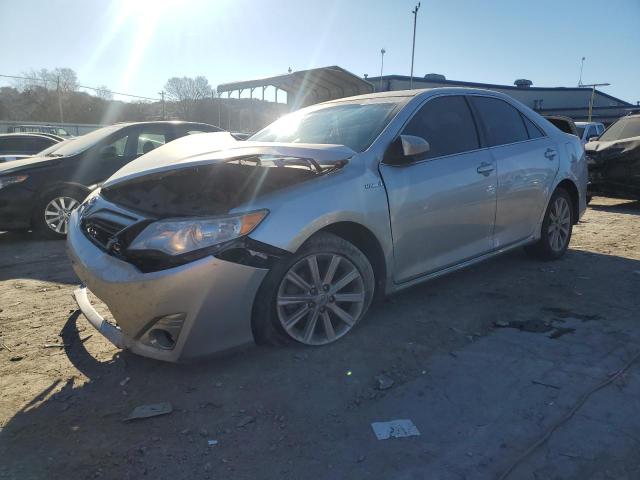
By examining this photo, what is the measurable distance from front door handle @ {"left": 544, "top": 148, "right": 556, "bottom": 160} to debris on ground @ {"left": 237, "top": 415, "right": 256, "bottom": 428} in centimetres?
376

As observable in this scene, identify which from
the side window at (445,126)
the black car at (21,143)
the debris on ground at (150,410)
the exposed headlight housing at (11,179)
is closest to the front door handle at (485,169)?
the side window at (445,126)

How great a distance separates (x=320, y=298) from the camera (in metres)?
2.97

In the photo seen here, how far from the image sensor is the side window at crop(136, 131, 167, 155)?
7.16 m

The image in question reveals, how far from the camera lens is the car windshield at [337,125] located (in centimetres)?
349

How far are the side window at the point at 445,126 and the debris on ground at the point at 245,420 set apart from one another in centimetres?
220

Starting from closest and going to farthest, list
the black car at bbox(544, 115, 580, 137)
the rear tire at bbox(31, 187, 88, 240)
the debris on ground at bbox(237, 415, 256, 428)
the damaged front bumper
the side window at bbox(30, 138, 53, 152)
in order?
the debris on ground at bbox(237, 415, 256, 428) → the damaged front bumper → the black car at bbox(544, 115, 580, 137) → the rear tire at bbox(31, 187, 88, 240) → the side window at bbox(30, 138, 53, 152)

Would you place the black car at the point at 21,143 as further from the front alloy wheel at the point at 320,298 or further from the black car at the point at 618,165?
the black car at the point at 618,165

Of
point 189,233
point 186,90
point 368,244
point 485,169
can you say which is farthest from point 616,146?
point 186,90

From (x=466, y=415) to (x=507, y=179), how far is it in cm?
240

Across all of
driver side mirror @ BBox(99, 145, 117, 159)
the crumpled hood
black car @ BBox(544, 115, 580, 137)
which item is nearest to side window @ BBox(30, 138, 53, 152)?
driver side mirror @ BBox(99, 145, 117, 159)

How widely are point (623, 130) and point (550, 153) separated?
595 centimetres

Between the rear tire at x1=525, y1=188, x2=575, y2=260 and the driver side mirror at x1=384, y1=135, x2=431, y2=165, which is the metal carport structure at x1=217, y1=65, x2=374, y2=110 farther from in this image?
the driver side mirror at x1=384, y1=135, x2=431, y2=165

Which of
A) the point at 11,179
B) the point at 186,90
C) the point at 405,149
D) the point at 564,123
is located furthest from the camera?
the point at 186,90

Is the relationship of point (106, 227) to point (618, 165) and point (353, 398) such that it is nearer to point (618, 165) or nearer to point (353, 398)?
point (353, 398)
